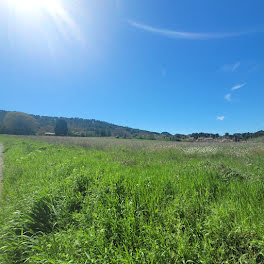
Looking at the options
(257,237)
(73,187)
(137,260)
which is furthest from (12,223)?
(257,237)

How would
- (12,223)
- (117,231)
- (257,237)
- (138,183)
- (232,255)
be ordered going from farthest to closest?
(138,183), (12,223), (117,231), (257,237), (232,255)

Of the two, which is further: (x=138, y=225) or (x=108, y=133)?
(x=108, y=133)

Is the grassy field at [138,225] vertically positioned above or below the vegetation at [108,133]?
below

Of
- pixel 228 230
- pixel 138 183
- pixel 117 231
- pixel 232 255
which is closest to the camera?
pixel 232 255

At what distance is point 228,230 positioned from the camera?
1.98 meters

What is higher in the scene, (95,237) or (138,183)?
(138,183)

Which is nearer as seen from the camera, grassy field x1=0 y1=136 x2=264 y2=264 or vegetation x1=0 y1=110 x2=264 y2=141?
grassy field x1=0 y1=136 x2=264 y2=264

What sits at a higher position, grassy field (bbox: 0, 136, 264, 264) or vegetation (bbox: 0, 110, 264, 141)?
vegetation (bbox: 0, 110, 264, 141)

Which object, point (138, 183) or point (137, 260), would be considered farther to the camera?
point (138, 183)

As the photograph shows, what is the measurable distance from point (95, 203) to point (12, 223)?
1.76m

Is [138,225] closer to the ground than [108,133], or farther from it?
closer to the ground

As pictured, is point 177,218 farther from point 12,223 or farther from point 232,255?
point 12,223

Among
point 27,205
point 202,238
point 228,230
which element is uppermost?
point 228,230

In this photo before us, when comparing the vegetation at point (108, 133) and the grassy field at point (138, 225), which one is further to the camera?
the vegetation at point (108, 133)
